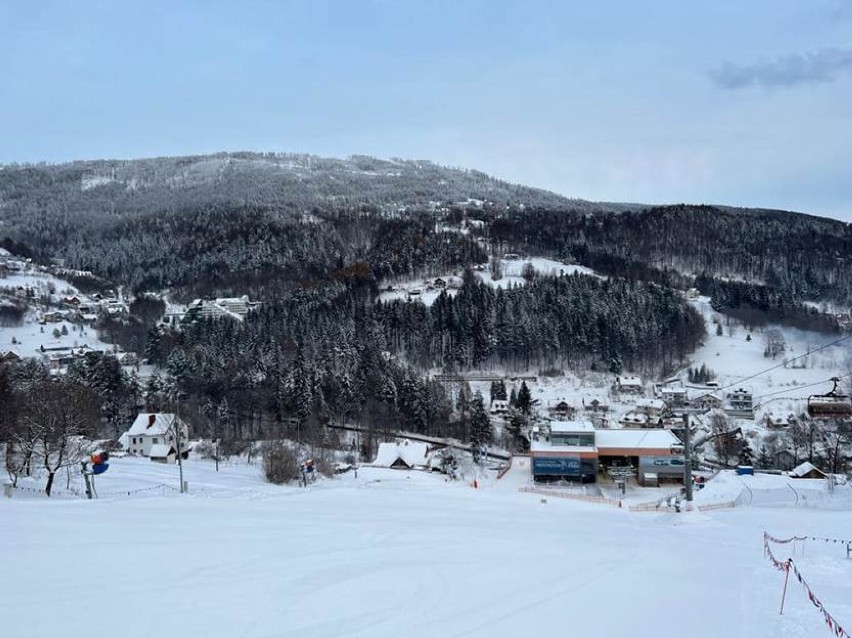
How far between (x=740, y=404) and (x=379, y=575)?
6391 centimetres

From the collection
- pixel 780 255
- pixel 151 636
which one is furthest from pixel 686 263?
pixel 151 636

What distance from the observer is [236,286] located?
125 metres

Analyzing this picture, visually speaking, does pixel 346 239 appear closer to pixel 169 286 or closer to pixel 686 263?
pixel 169 286

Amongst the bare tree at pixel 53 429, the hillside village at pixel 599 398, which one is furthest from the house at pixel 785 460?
the bare tree at pixel 53 429

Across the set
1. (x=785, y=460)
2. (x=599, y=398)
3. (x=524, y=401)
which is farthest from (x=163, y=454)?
(x=785, y=460)

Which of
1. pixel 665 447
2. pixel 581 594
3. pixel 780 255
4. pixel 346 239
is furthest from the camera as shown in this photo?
pixel 346 239

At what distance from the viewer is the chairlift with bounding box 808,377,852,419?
2229 inches

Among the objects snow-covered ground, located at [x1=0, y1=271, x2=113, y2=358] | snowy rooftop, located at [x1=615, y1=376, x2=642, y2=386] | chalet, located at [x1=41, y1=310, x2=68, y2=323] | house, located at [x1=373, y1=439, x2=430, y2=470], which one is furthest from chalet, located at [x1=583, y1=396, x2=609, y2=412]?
chalet, located at [x1=41, y1=310, x2=68, y2=323]

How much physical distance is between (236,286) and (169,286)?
807 inches

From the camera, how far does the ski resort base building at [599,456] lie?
37844 mm

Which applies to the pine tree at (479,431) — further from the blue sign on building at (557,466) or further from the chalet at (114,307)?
the chalet at (114,307)

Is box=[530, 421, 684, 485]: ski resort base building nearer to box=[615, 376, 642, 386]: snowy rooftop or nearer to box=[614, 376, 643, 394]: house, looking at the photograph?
box=[614, 376, 643, 394]: house

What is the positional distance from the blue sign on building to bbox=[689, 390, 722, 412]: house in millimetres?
31562

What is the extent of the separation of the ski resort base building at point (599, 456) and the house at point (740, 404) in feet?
93.2
